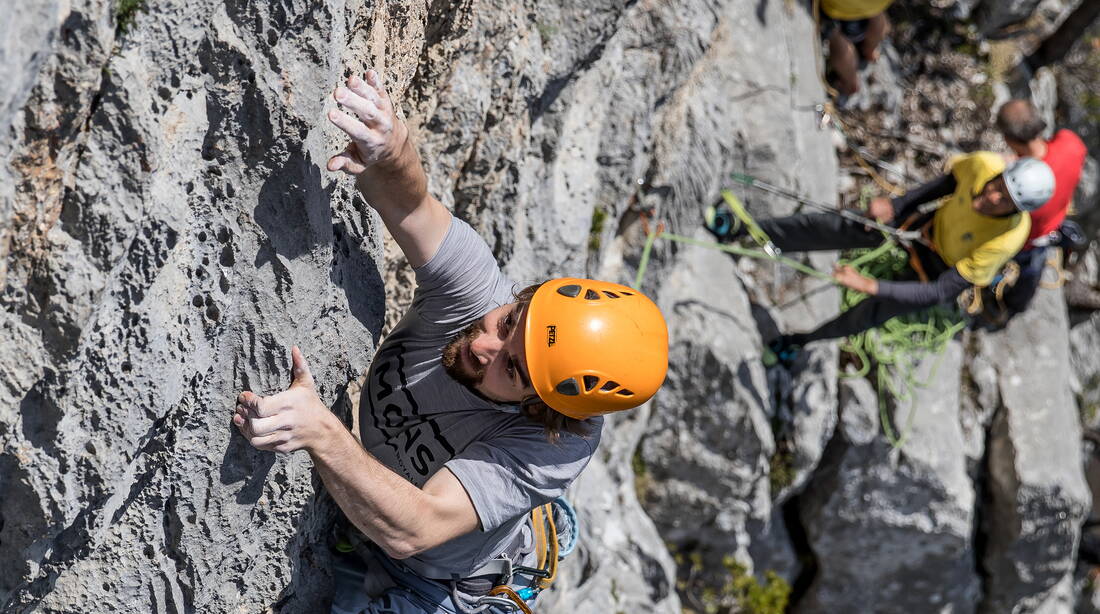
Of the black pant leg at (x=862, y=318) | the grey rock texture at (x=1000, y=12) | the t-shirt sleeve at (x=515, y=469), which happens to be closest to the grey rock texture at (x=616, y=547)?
the black pant leg at (x=862, y=318)

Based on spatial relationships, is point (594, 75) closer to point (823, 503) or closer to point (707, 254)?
point (707, 254)

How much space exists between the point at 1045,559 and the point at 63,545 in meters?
8.53

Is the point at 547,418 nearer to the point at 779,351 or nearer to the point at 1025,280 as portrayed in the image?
the point at 779,351

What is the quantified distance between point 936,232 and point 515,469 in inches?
196

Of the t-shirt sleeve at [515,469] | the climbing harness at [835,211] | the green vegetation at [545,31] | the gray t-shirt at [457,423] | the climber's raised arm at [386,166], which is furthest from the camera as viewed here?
the climbing harness at [835,211]

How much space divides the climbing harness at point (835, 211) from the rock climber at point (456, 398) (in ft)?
12.7

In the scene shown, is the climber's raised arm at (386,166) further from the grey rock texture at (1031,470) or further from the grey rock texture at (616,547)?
the grey rock texture at (1031,470)

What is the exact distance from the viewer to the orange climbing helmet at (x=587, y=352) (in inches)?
111

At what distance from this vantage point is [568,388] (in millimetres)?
2820

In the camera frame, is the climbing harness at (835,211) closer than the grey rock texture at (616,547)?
No

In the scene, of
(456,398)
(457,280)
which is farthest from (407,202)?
(456,398)

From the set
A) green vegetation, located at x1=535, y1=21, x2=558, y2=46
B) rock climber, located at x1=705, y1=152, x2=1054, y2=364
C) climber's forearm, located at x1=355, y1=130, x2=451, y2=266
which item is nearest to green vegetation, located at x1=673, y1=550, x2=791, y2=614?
rock climber, located at x1=705, y1=152, x2=1054, y2=364

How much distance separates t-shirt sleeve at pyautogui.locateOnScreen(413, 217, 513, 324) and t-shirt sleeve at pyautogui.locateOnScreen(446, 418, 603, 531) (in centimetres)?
42

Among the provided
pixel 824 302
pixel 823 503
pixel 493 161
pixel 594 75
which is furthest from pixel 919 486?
pixel 493 161
